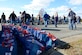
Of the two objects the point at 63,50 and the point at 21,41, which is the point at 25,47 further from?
the point at 63,50

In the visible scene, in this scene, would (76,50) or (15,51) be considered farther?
(76,50)

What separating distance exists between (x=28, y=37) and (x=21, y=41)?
33cm

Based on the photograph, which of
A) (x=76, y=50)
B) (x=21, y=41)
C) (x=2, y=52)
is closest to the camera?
(x=2, y=52)

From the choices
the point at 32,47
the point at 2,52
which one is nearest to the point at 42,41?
the point at 32,47

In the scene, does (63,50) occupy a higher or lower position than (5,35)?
lower

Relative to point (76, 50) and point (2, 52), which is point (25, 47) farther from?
point (76, 50)

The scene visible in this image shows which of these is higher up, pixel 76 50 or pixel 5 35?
pixel 5 35

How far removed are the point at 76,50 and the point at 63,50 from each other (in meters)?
0.61

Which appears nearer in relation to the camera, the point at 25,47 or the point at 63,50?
the point at 25,47

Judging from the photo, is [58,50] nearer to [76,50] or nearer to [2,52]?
[76,50]

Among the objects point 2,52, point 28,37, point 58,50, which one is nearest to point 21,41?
point 28,37

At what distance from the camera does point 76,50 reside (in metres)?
11.6

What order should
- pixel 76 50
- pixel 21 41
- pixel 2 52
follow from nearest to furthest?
1. pixel 2 52
2. pixel 21 41
3. pixel 76 50

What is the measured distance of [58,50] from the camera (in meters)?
12.1
